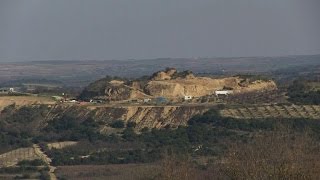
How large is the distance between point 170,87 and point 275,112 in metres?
17.0

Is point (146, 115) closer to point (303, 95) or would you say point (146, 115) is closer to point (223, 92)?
point (303, 95)

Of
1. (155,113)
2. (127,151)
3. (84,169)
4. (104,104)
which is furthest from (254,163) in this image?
(104,104)

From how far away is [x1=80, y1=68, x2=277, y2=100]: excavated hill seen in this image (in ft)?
221

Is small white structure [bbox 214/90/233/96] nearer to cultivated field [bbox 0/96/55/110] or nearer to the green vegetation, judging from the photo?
the green vegetation

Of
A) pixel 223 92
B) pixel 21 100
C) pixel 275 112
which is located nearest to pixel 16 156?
pixel 275 112

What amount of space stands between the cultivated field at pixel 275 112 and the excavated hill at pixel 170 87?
1256cm

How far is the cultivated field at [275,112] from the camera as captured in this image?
51.9 meters

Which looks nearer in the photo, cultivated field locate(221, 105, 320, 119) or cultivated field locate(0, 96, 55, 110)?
cultivated field locate(221, 105, 320, 119)

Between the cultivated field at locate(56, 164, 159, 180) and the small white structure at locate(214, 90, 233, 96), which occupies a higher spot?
the small white structure at locate(214, 90, 233, 96)

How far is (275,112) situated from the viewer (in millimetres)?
52969

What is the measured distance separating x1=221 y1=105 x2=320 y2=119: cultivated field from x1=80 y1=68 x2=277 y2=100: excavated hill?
12.6m

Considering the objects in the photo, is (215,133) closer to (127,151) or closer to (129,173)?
(127,151)

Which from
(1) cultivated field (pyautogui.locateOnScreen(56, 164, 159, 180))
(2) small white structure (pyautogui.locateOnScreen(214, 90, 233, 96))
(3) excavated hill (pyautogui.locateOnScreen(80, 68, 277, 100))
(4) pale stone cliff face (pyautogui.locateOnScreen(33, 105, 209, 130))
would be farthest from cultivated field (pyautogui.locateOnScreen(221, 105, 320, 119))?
(1) cultivated field (pyautogui.locateOnScreen(56, 164, 159, 180))

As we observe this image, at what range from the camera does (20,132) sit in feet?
183
